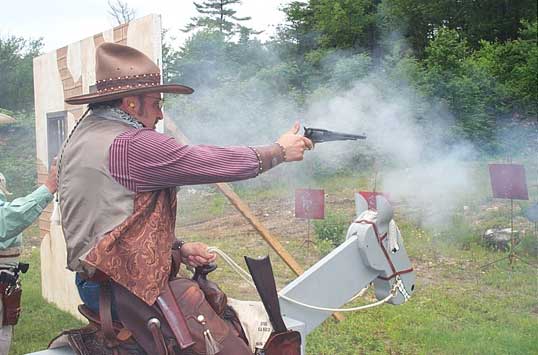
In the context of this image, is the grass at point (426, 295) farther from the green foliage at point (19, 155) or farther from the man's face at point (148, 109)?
the green foliage at point (19, 155)

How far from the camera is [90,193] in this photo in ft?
6.73

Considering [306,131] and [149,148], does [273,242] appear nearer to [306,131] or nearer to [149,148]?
[306,131]

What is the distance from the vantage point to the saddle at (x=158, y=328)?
6.92 feet

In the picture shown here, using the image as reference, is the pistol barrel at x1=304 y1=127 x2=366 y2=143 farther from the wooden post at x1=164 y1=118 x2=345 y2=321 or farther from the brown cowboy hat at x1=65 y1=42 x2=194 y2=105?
the wooden post at x1=164 y1=118 x2=345 y2=321

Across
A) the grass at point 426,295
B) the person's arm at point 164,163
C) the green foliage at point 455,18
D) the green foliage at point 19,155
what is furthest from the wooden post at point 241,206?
the green foliage at point 19,155

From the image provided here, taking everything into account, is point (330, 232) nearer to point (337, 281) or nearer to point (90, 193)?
point (337, 281)

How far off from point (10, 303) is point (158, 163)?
256cm

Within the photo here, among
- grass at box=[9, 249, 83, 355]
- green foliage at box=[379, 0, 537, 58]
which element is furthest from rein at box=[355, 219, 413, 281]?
green foliage at box=[379, 0, 537, 58]

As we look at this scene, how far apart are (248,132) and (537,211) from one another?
4.70m

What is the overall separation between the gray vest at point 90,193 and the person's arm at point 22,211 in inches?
52.3

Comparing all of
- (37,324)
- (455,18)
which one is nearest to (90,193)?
(37,324)

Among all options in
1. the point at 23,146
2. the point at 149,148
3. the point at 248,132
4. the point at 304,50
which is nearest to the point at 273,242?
the point at 149,148

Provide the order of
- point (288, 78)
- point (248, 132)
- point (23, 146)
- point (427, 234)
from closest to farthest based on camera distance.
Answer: point (427, 234) < point (248, 132) < point (288, 78) < point (23, 146)

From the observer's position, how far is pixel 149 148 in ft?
6.63
